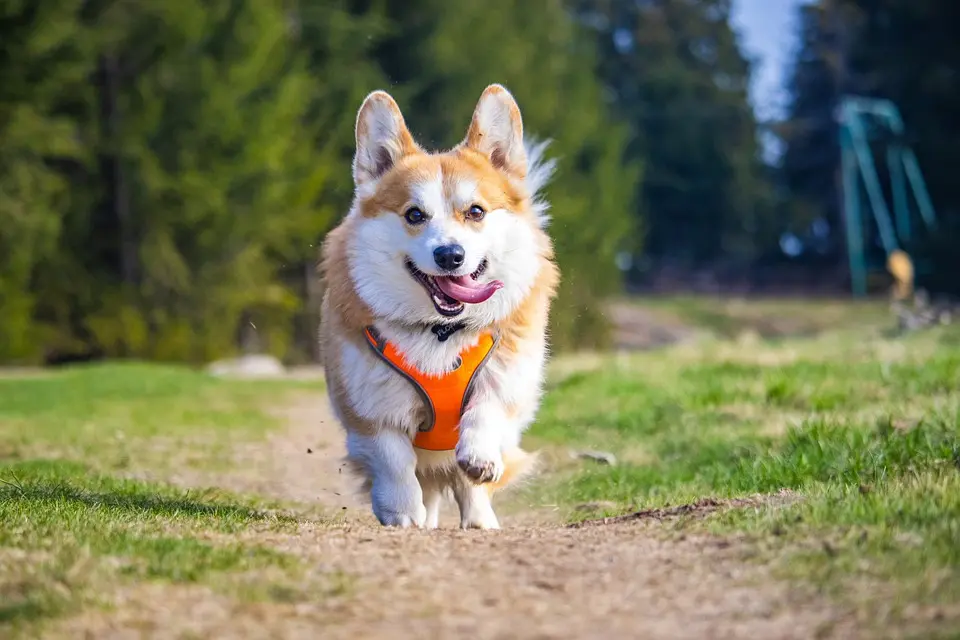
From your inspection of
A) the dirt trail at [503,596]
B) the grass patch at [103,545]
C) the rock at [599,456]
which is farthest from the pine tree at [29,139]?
the dirt trail at [503,596]

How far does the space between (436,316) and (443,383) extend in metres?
0.31

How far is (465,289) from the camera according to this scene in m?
4.97

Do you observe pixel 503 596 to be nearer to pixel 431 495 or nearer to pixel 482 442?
pixel 482 442

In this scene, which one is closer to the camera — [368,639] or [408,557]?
[368,639]

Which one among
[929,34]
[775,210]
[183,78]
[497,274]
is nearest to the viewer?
[497,274]

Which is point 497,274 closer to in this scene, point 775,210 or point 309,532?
point 309,532

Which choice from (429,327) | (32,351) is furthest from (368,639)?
(32,351)

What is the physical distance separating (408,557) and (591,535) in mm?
734

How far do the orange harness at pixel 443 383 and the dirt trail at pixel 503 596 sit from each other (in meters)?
0.91

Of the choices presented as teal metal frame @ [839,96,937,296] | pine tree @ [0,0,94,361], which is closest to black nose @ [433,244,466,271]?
pine tree @ [0,0,94,361]

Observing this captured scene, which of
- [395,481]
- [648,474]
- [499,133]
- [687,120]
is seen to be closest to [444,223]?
[499,133]

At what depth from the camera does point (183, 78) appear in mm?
21438

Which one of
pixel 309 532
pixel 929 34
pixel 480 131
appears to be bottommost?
pixel 309 532

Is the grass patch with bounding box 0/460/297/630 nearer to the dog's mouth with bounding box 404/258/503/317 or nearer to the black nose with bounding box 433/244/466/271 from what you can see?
the dog's mouth with bounding box 404/258/503/317
